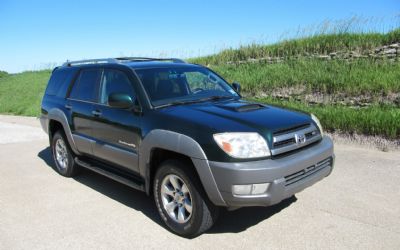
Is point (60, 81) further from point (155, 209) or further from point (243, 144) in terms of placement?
point (243, 144)

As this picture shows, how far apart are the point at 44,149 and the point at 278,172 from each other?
274 inches

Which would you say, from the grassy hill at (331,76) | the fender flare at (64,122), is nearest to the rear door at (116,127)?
the fender flare at (64,122)

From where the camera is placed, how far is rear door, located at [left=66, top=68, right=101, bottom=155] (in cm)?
568

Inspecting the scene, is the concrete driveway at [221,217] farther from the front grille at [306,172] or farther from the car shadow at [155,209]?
the front grille at [306,172]

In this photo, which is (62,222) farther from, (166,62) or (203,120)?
(166,62)

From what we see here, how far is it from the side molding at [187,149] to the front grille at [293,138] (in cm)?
65

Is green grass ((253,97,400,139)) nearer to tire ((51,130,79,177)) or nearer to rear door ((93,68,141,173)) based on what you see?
rear door ((93,68,141,173))

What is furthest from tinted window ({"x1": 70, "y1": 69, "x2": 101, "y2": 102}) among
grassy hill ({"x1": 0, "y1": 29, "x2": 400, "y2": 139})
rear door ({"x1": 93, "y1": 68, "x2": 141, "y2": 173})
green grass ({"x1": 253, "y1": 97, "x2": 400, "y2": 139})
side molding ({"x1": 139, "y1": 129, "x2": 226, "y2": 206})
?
grassy hill ({"x1": 0, "y1": 29, "x2": 400, "y2": 139})

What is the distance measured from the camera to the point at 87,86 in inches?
234

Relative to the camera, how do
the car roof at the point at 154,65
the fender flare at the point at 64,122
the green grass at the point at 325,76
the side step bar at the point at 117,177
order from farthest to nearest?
the green grass at the point at 325,76
the fender flare at the point at 64,122
the car roof at the point at 154,65
the side step bar at the point at 117,177

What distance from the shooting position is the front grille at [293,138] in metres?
3.91

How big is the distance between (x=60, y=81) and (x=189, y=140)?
378 centimetres

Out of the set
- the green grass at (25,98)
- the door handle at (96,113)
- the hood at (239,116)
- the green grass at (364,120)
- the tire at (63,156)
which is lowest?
the green grass at (25,98)

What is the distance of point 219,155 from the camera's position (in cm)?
377
